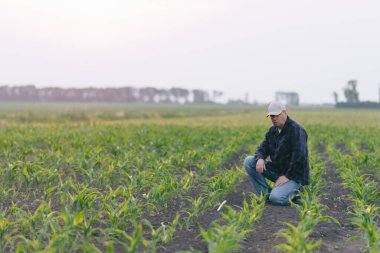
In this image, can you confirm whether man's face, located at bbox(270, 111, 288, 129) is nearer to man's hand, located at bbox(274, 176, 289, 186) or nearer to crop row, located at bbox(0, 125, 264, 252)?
man's hand, located at bbox(274, 176, 289, 186)

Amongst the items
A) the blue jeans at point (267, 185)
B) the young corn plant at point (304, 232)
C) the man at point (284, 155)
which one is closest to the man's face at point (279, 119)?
the man at point (284, 155)

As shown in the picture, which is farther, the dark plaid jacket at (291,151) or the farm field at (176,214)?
the dark plaid jacket at (291,151)

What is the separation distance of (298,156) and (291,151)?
0.83 feet

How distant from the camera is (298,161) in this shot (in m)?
7.03

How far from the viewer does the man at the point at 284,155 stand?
695 cm

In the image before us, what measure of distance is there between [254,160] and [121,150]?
16.1 feet

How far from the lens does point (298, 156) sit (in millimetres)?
6992

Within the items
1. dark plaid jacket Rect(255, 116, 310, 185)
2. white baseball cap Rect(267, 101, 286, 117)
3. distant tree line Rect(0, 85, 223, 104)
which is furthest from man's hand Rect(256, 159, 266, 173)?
distant tree line Rect(0, 85, 223, 104)

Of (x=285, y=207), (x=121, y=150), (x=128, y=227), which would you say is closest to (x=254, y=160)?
(x=285, y=207)

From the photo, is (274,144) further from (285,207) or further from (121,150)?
(121,150)

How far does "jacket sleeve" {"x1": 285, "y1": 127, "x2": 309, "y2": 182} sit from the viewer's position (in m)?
6.97

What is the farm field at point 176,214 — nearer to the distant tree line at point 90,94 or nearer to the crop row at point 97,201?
A: the crop row at point 97,201

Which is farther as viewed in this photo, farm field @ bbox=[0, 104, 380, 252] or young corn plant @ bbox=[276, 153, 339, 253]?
farm field @ bbox=[0, 104, 380, 252]

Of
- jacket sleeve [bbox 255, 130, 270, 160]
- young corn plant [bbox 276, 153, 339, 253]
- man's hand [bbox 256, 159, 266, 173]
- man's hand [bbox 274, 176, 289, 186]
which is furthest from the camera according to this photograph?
jacket sleeve [bbox 255, 130, 270, 160]
